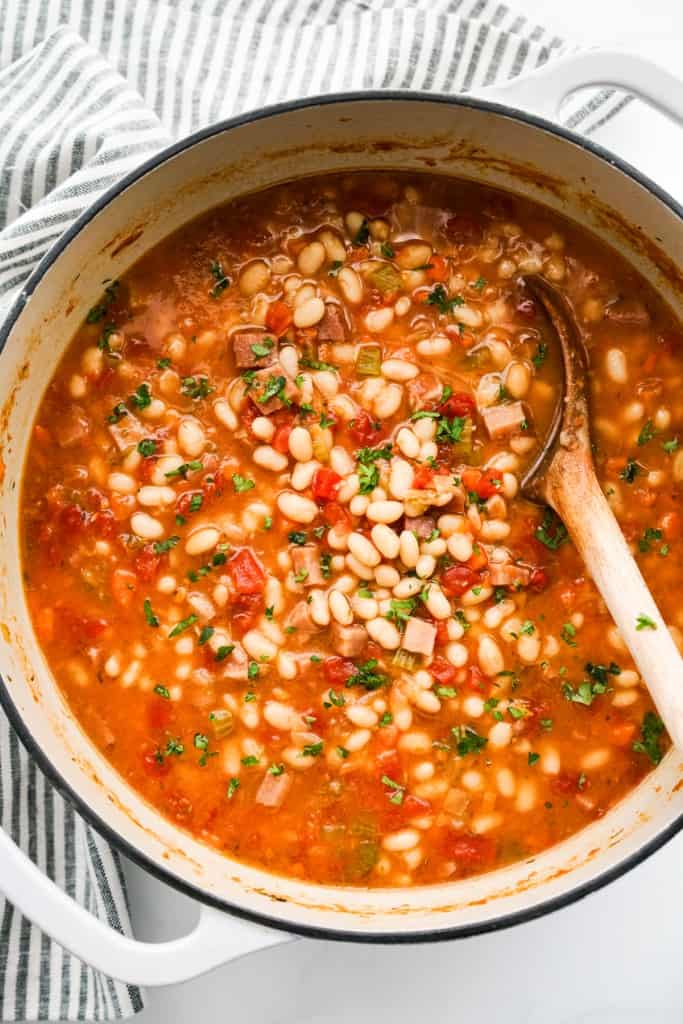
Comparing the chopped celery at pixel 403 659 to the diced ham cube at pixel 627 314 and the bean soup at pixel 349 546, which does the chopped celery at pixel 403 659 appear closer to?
the bean soup at pixel 349 546

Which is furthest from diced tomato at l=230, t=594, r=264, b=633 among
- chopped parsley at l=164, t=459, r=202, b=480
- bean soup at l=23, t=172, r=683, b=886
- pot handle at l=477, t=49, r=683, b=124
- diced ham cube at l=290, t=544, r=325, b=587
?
pot handle at l=477, t=49, r=683, b=124

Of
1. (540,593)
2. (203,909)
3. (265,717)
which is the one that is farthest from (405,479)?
(203,909)

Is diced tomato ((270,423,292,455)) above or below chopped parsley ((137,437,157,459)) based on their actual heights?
above

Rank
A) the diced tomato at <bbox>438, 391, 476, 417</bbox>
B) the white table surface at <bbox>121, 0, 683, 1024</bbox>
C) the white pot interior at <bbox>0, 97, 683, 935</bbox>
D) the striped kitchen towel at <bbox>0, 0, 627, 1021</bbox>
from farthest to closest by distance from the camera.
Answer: the white table surface at <bbox>121, 0, 683, 1024</bbox> < the striped kitchen towel at <bbox>0, 0, 627, 1021</bbox> < the diced tomato at <bbox>438, 391, 476, 417</bbox> < the white pot interior at <bbox>0, 97, 683, 935</bbox>

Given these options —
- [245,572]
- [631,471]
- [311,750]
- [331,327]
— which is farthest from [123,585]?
[631,471]

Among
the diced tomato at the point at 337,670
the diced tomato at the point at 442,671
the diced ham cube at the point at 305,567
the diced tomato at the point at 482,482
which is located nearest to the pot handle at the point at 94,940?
the diced tomato at the point at 337,670

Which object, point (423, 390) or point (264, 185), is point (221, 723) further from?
point (264, 185)

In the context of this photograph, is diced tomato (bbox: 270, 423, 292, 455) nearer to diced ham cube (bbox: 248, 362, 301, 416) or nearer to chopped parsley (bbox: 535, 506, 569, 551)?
diced ham cube (bbox: 248, 362, 301, 416)
